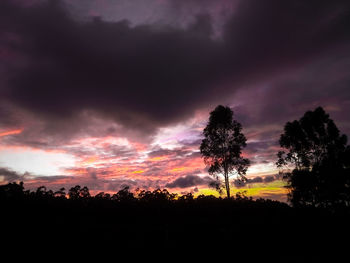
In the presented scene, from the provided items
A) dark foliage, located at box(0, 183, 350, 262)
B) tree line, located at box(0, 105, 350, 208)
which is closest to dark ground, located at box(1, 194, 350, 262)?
dark foliage, located at box(0, 183, 350, 262)

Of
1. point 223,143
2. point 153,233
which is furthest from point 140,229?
point 223,143

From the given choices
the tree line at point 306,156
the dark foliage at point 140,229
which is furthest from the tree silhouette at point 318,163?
the dark foliage at point 140,229

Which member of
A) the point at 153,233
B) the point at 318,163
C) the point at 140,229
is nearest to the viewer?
the point at 153,233

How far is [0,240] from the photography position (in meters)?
5.83

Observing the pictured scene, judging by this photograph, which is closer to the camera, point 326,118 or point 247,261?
point 247,261

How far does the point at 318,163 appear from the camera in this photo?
89.9 feet

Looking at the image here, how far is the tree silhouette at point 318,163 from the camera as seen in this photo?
26.5 m

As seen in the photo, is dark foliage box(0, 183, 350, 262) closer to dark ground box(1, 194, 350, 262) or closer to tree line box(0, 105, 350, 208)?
dark ground box(1, 194, 350, 262)

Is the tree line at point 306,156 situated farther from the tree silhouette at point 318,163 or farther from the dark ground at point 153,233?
the dark ground at point 153,233

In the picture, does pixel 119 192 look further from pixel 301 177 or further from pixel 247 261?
pixel 301 177

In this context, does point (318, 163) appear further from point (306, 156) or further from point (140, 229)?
point (140, 229)

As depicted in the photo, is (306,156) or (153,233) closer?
Answer: (153,233)

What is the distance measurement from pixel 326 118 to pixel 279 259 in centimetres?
2800

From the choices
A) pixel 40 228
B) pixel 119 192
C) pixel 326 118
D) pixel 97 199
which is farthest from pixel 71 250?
pixel 326 118
